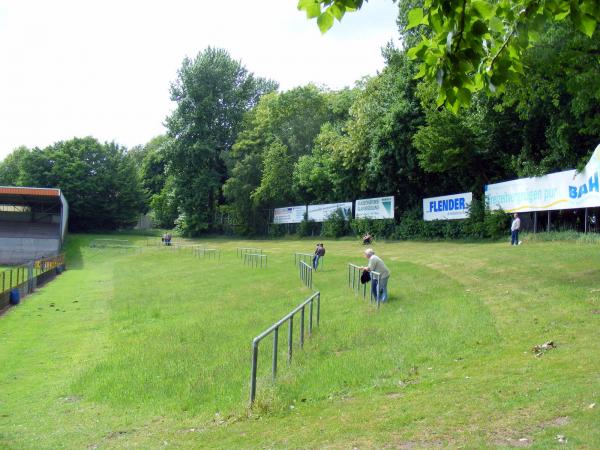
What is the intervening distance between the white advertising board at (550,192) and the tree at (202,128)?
4063 centimetres

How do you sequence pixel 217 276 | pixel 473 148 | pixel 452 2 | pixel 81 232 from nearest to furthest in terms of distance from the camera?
pixel 452 2
pixel 217 276
pixel 473 148
pixel 81 232

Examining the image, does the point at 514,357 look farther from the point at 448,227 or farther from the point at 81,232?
the point at 81,232

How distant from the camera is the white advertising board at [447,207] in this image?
113ft

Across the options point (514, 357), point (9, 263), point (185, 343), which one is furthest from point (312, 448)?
point (9, 263)

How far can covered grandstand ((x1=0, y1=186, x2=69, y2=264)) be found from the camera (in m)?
54.0

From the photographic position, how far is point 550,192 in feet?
87.9

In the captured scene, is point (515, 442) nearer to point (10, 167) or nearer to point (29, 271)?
point (29, 271)

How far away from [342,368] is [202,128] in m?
61.2

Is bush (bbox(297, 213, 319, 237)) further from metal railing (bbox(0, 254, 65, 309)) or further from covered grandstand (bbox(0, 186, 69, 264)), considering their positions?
covered grandstand (bbox(0, 186, 69, 264))

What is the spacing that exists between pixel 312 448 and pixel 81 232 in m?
73.9

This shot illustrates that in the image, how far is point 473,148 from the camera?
3494 cm

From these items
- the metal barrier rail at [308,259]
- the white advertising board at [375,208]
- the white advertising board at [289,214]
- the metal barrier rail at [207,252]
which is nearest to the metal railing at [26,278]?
the metal barrier rail at [207,252]

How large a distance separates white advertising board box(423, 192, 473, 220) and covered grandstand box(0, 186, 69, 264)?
1317 inches

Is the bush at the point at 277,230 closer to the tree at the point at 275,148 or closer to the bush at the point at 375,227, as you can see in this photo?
the tree at the point at 275,148
